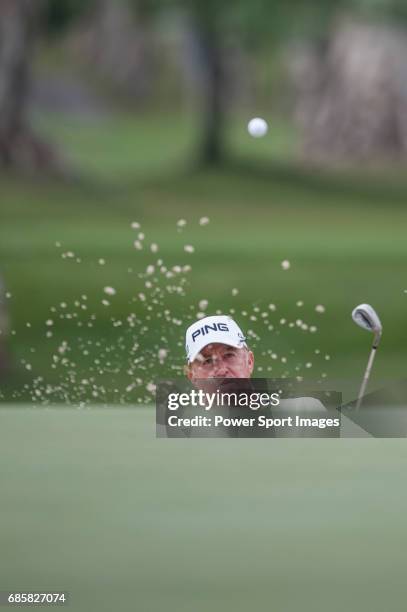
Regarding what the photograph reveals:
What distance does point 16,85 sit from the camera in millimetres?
14438

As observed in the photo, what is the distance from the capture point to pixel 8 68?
14242mm

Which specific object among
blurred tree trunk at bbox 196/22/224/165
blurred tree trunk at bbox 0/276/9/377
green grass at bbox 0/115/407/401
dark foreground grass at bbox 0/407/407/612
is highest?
blurred tree trunk at bbox 196/22/224/165

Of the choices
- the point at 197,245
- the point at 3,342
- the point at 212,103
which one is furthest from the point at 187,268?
the point at 212,103

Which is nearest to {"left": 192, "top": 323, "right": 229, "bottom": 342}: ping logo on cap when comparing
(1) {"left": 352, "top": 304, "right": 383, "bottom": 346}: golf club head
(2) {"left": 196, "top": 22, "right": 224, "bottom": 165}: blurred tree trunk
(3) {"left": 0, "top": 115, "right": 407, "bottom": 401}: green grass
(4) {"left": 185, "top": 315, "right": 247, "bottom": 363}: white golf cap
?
(4) {"left": 185, "top": 315, "right": 247, "bottom": 363}: white golf cap

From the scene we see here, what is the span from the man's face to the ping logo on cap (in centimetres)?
5

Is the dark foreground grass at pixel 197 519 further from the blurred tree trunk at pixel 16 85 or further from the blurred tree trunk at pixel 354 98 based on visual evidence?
the blurred tree trunk at pixel 354 98

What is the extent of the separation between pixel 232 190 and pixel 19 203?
259 centimetres

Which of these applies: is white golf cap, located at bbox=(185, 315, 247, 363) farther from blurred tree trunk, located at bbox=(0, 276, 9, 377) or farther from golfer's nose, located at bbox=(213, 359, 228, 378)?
blurred tree trunk, located at bbox=(0, 276, 9, 377)

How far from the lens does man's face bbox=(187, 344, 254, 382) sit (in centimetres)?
430

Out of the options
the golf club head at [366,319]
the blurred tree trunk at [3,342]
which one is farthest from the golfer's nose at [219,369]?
the blurred tree trunk at [3,342]

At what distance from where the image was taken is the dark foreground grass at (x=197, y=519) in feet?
11.4

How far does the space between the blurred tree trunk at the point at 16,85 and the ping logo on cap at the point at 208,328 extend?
32.7 feet

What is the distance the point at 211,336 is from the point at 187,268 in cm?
707

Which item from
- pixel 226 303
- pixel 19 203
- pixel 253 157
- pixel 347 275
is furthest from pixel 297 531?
pixel 253 157
